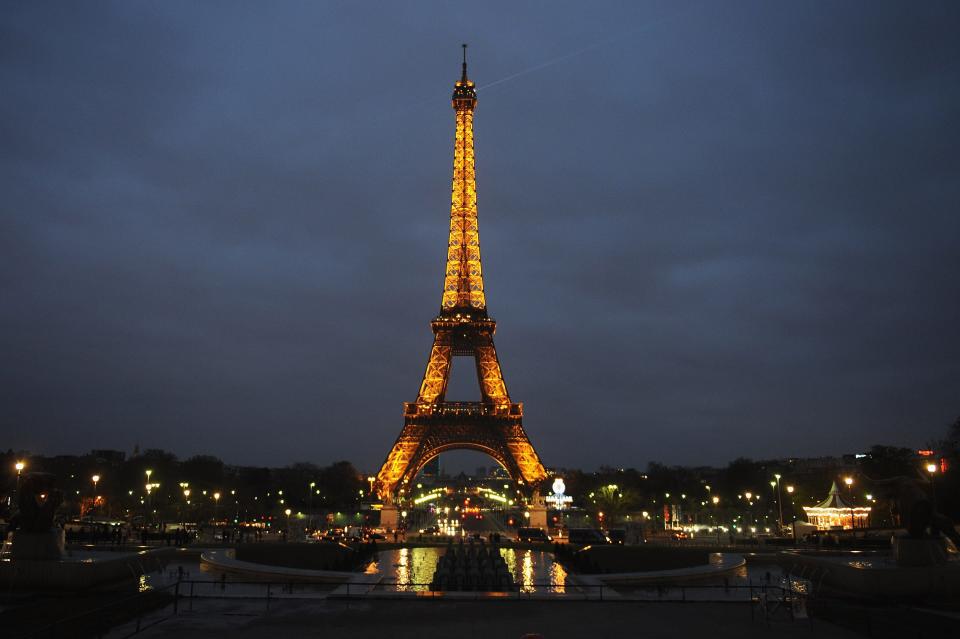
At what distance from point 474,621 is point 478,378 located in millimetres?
74094

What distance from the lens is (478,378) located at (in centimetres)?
9200

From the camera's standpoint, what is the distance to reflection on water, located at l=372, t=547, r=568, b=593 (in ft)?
94.7

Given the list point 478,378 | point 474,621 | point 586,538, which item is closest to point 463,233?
point 478,378

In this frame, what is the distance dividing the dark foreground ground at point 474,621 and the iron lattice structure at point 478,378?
2620 inches

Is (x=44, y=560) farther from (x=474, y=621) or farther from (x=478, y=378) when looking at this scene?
(x=478, y=378)

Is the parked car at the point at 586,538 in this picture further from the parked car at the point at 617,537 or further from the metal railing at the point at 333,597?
the metal railing at the point at 333,597

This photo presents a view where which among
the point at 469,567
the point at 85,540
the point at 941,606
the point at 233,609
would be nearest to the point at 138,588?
the point at 233,609

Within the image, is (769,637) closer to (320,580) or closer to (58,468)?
(320,580)

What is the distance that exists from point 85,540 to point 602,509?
58.3 m

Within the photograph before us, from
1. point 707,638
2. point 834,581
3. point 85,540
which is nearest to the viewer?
point 707,638

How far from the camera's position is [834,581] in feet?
64.3

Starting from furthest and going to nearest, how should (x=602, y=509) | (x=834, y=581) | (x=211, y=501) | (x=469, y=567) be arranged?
1. (x=211, y=501)
2. (x=602, y=509)
3. (x=469, y=567)
4. (x=834, y=581)

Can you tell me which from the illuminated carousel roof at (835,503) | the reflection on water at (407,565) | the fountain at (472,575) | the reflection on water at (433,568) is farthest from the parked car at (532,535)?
the fountain at (472,575)

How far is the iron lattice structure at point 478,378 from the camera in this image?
88750mm
